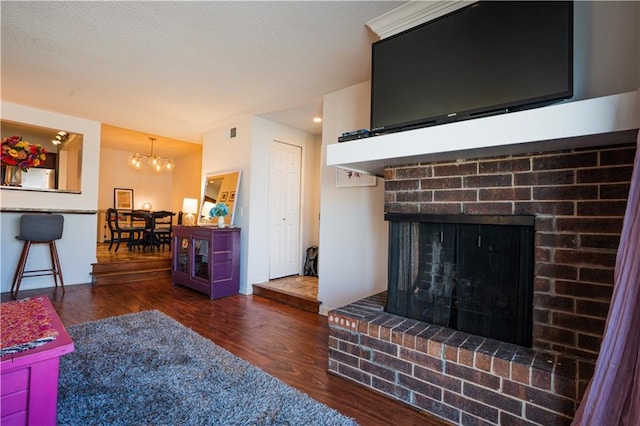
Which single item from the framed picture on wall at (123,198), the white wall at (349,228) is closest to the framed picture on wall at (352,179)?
the white wall at (349,228)

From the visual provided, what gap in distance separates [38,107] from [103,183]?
154 inches

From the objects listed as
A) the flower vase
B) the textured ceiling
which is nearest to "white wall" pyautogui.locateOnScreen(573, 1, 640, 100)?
the textured ceiling

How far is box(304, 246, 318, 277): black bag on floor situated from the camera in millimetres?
4785

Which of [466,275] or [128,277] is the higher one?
[466,275]

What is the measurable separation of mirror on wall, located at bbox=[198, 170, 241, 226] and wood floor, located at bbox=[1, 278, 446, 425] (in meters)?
1.12

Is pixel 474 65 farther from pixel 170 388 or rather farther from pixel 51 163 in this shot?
pixel 51 163

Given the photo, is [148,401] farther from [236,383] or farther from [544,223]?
[544,223]

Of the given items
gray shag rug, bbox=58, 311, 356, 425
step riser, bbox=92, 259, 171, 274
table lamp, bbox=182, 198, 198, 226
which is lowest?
gray shag rug, bbox=58, 311, 356, 425

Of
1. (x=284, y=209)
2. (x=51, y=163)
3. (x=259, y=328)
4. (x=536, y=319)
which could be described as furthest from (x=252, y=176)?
(x=51, y=163)

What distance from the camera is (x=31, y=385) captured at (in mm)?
1226

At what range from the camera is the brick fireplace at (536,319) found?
134cm

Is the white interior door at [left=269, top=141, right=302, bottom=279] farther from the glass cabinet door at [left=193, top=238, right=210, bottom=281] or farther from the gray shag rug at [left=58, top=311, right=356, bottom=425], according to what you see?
the gray shag rug at [left=58, top=311, right=356, bottom=425]

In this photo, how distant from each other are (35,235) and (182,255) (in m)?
1.66

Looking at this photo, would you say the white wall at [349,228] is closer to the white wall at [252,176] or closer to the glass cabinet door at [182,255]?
the white wall at [252,176]
